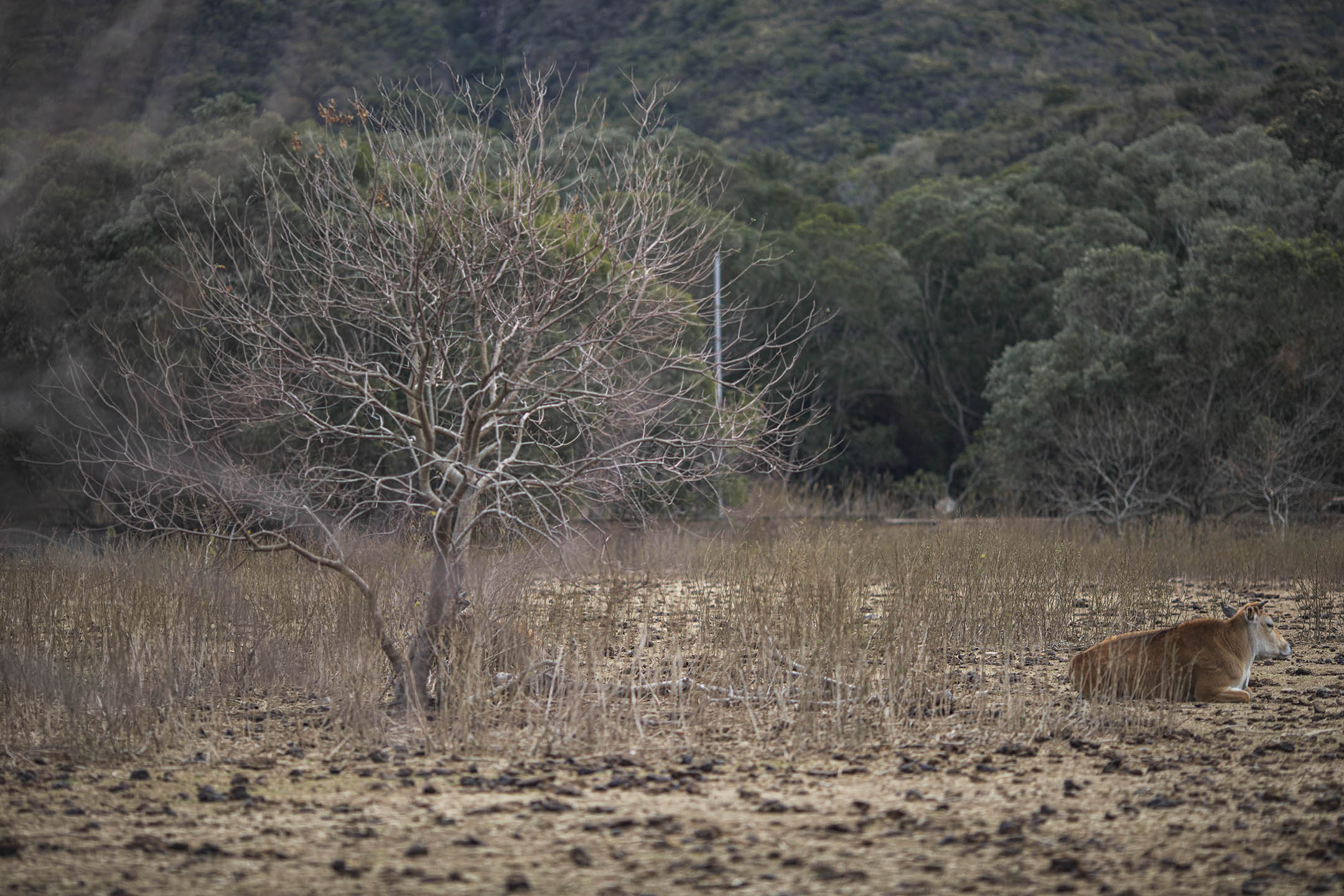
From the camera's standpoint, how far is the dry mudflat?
3691 millimetres

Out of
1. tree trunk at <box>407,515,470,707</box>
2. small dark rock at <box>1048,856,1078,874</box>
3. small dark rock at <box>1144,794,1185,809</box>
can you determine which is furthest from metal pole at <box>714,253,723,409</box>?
small dark rock at <box>1048,856,1078,874</box>

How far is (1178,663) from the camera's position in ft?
21.4

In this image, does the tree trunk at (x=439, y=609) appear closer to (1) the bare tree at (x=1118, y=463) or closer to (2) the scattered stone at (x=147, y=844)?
(2) the scattered stone at (x=147, y=844)

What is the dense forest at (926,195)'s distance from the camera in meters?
16.8

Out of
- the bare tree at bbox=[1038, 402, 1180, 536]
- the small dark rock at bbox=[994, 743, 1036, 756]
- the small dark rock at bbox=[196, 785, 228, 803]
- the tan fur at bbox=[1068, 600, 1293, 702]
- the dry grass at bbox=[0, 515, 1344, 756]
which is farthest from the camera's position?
the bare tree at bbox=[1038, 402, 1180, 536]

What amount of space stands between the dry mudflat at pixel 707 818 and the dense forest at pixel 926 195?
2.87m

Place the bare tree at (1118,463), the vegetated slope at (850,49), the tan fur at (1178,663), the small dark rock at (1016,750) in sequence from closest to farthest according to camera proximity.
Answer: the small dark rock at (1016,750), the tan fur at (1178,663), the bare tree at (1118,463), the vegetated slope at (850,49)

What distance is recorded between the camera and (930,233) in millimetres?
29516

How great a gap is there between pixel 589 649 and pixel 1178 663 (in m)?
3.23

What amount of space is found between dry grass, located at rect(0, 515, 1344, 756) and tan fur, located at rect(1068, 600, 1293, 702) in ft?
0.80

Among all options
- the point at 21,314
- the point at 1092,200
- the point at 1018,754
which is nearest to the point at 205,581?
the point at 1018,754

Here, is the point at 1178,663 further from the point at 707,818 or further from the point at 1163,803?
the point at 707,818

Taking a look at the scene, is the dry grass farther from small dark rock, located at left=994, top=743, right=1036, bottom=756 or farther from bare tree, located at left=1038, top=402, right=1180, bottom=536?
bare tree, located at left=1038, top=402, right=1180, bottom=536

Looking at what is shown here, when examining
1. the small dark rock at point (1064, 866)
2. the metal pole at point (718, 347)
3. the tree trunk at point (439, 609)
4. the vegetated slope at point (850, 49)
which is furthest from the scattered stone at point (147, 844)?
the vegetated slope at point (850, 49)
